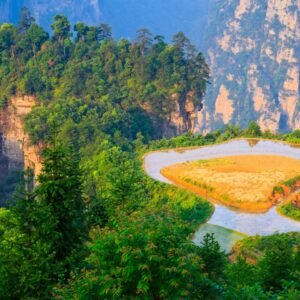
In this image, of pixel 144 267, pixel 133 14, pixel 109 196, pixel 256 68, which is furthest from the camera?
pixel 133 14

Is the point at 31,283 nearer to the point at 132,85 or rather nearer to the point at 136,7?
the point at 132,85

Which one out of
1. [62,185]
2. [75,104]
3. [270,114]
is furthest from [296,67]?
[62,185]

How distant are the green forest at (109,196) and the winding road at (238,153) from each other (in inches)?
26.6

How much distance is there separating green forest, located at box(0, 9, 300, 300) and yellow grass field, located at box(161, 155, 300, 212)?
0.95 m

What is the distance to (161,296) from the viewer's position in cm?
810

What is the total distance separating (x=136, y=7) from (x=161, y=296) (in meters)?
116

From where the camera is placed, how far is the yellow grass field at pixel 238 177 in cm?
2198

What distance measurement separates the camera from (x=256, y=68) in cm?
10125

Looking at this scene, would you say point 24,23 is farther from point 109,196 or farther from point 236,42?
point 236,42

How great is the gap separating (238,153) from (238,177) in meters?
4.33

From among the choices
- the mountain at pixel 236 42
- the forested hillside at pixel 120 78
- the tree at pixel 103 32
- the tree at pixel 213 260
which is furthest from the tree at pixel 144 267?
the mountain at pixel 236 42

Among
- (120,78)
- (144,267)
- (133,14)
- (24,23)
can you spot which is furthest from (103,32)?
(133,14)

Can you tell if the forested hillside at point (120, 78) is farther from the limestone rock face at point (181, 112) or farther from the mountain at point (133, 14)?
the mountain at point (133, 14)

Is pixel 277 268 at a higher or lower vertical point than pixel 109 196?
lower
